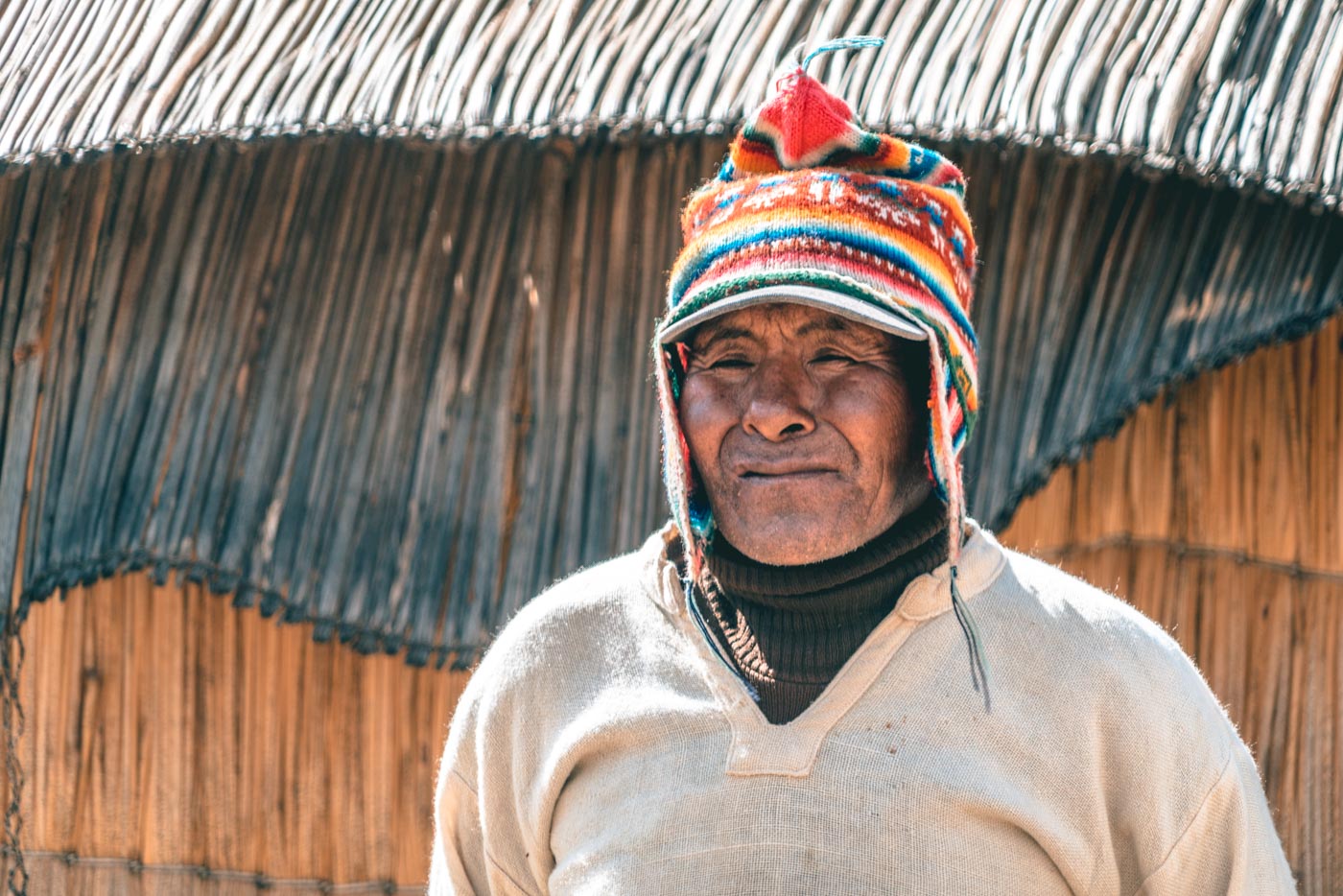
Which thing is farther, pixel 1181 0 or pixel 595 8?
pixel 595 8

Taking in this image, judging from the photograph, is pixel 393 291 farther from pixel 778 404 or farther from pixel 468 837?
pixel 778 404

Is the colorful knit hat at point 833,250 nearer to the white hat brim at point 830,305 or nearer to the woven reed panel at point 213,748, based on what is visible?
the white hat brim at point 830,305

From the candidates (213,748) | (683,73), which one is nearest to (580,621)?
(683,73)

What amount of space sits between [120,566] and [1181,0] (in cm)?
235

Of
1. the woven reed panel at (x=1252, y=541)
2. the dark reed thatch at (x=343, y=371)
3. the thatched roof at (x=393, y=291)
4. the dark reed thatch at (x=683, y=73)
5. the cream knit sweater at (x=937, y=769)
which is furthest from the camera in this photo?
the dark reed thatch at (x=343, y=371)

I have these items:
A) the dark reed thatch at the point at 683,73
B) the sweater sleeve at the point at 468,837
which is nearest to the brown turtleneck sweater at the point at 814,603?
the sweater sleeve at the point at 468,837

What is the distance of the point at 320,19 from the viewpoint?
331cm

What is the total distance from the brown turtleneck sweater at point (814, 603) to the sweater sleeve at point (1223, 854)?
434 mm

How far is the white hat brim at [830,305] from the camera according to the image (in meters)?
1.93

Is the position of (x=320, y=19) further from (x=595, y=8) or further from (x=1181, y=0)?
(x=1181, y=0)

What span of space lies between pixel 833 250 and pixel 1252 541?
1634mm

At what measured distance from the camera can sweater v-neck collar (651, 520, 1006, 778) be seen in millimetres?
1969

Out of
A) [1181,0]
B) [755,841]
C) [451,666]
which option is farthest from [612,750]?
[1181,0]

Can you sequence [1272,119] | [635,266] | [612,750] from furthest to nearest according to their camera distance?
[635,266] → [1272,119] → [612,750]
